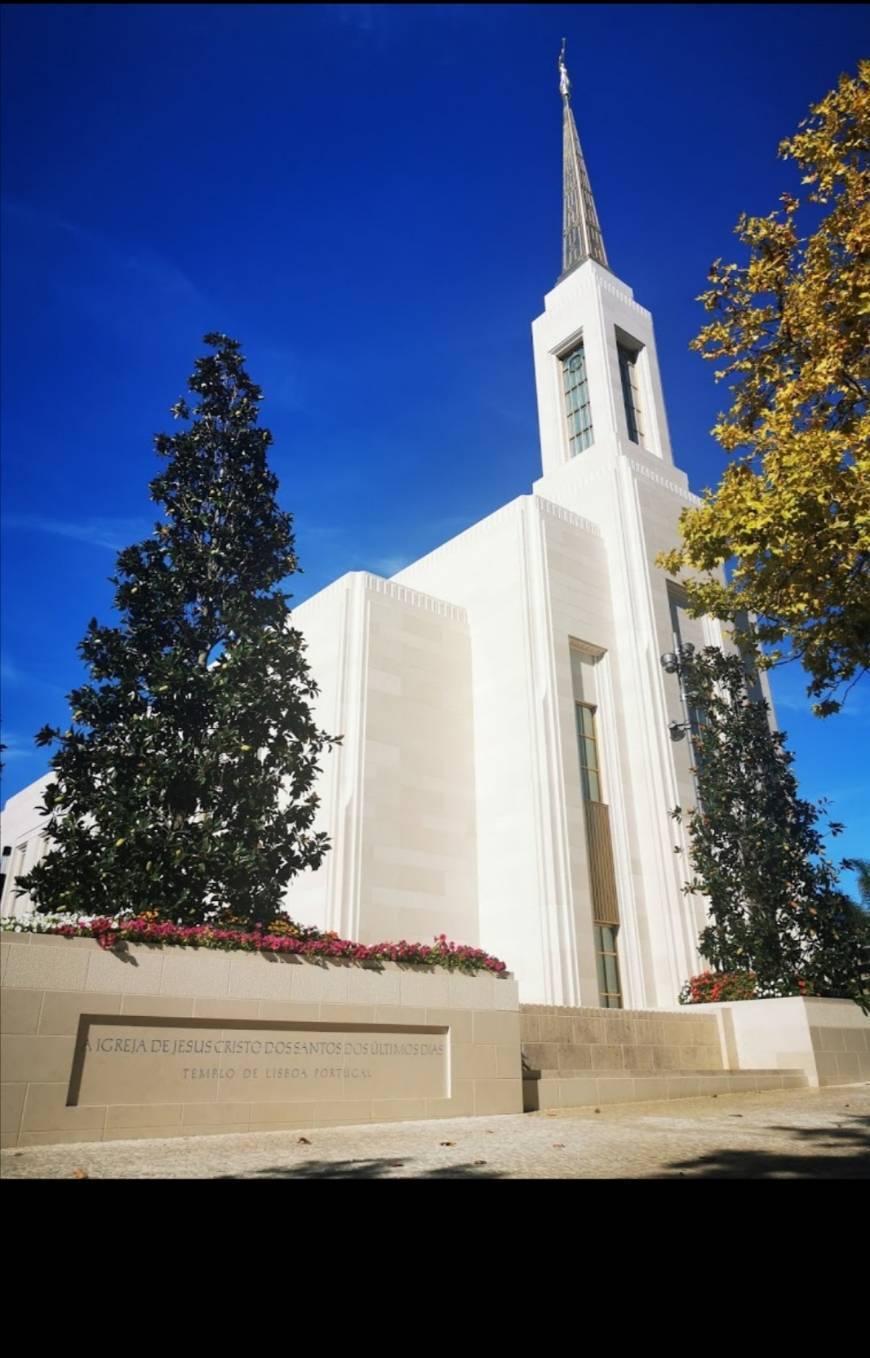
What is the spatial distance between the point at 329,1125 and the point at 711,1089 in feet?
25.4

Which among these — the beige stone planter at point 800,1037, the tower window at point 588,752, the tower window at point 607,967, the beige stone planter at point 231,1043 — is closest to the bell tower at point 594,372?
the tower window at point 588,752

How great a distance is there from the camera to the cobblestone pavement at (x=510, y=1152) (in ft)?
21.6

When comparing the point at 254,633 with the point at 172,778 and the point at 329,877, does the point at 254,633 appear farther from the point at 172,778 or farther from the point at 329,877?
Result: the point at 329,877

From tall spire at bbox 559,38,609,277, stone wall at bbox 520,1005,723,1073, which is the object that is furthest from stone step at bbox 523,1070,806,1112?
tall spire at bbox 559,38,609,277

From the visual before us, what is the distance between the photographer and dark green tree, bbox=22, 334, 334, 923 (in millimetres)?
12109

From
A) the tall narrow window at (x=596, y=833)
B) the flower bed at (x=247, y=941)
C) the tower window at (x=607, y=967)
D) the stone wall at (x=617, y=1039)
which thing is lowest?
the stone wall at (x=617, y=1039)

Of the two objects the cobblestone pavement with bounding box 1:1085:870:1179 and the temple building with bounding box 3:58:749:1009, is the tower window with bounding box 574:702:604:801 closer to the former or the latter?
the temple building with bounding box 3:58:749:1009

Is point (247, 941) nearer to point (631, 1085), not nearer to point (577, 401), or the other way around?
point (631, 1085)

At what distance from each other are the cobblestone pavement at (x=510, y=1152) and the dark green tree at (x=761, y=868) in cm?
780

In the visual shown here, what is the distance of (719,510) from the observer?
1141cm

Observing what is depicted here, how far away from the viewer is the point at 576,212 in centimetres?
3894

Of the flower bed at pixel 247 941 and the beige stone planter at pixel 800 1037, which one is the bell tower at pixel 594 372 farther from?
the flower bed at pixel 247 941
